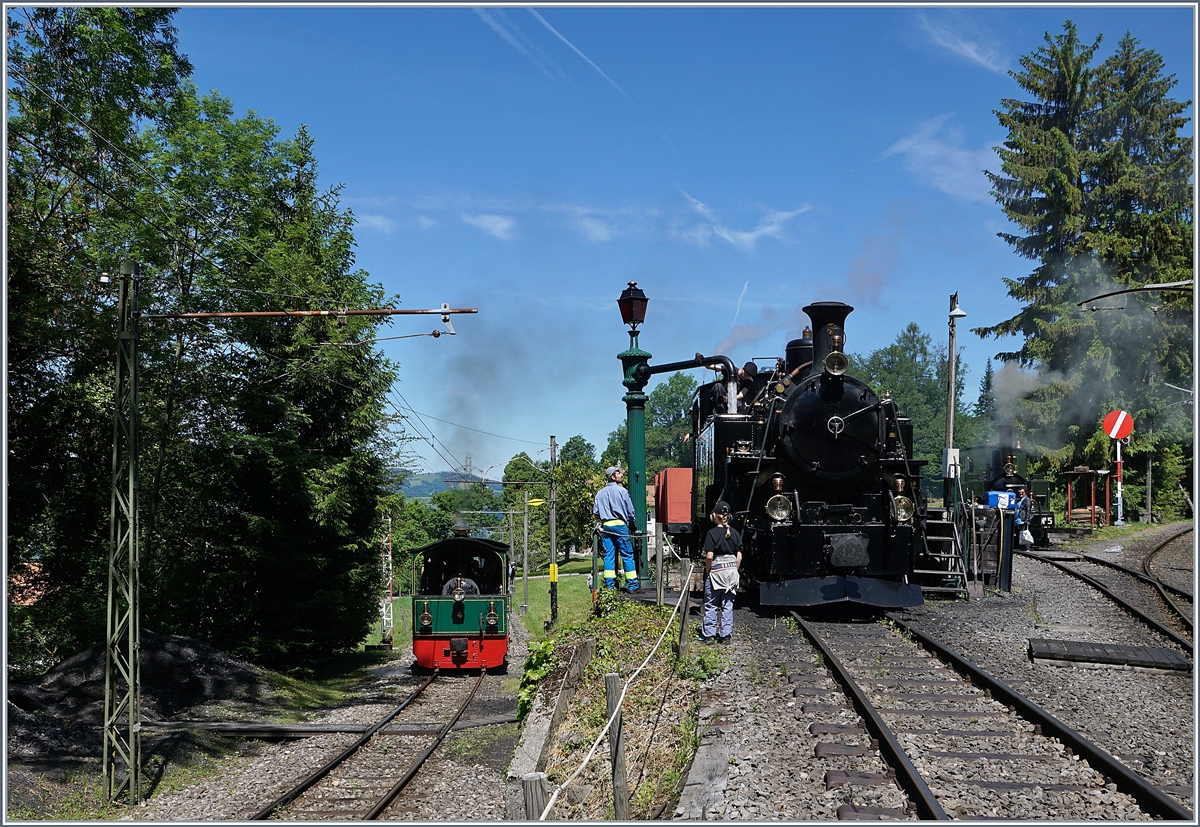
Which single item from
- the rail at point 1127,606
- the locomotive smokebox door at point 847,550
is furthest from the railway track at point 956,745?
the rail at point 1127,606

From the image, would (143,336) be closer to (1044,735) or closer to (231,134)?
(231,134)

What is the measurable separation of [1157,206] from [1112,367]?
6485mm

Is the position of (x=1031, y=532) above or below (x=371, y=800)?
above

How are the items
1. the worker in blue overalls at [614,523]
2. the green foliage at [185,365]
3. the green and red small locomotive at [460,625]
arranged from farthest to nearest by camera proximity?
1. the green and red small locomotive at [460,625]
2. the green foliage at [185,365]
3. the worker in blue overalls at [614,523]

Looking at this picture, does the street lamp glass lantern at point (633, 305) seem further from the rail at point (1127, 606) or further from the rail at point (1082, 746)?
the rail at point (1127, 606)

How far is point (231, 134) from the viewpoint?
68.6ft

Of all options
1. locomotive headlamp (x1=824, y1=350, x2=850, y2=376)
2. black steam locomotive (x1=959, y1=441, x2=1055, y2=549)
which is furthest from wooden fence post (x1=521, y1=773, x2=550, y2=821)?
black steam locomotive (x1=959, y1=441, x2=1055, y2=549)

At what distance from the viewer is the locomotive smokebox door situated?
12.2 meters

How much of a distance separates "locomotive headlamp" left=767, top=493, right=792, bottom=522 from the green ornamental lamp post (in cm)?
174

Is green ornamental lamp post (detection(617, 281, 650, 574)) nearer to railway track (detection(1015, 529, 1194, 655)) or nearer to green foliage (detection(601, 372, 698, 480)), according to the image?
railway track (detection(1015, 529, 1194, 655))

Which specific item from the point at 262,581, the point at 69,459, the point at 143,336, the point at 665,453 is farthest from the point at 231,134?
the point at 665,453

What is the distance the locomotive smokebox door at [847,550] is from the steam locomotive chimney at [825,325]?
2.46 meters

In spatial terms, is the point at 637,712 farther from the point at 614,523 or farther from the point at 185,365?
the point at 185,365

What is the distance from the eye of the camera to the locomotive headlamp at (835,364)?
1240 cm
